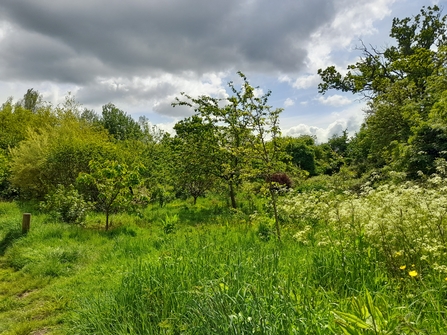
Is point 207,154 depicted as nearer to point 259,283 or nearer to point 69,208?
point 69,208

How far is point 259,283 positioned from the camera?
2432mm

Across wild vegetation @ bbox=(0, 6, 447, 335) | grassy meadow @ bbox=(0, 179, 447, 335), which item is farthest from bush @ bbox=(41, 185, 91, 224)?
grassy meadow @ bbox=(0, 179, 447, 335)

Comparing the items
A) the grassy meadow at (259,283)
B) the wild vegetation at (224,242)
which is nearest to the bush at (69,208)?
the wild vegetation at (224,242)

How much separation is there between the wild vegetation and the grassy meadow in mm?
18

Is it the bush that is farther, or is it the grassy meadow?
the bush

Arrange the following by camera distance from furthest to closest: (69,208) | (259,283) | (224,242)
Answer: (69,208) → (224,242) → (259,283)

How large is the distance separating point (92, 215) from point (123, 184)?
2371 mm

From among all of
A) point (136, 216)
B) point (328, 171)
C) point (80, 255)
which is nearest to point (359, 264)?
point (80, 255)

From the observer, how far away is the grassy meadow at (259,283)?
1.91 m

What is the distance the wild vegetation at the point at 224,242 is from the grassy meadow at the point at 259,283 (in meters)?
0.02

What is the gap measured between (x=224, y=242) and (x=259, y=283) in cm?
225

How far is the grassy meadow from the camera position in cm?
191

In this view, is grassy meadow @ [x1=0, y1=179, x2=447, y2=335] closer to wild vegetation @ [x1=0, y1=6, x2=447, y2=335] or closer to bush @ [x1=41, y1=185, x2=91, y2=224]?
wild vegetation @ [x1=0, y1=6, x2=447, y2=335]

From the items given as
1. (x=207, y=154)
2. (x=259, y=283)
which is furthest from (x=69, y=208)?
(x=259, y=283)
